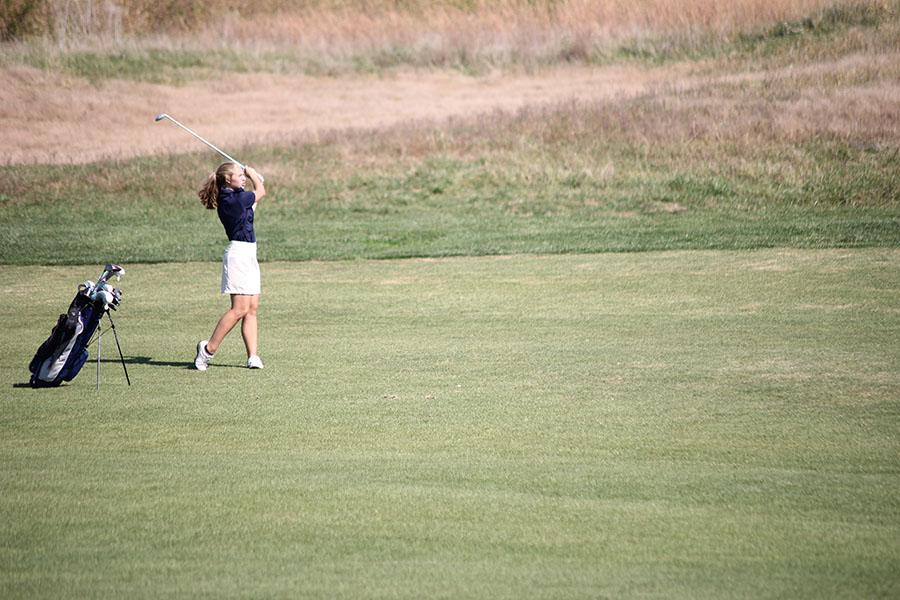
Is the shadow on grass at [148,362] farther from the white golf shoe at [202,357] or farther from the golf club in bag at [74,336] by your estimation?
the golf club in bag at [74,336]

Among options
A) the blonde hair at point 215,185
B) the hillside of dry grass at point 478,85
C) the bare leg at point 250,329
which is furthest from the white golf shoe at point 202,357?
the hillside of dry grass at point 478,85

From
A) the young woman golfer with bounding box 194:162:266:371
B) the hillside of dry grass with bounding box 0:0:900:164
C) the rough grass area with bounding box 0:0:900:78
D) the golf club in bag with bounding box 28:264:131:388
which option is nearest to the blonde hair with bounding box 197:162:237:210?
the young woman golfer with bounding box 194:162:266:371

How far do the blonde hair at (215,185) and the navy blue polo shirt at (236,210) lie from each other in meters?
0.06

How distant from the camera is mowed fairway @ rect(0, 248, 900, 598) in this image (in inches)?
230

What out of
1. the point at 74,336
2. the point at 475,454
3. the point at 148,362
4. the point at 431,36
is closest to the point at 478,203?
the point at 148,362

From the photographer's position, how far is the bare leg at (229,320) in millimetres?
10828

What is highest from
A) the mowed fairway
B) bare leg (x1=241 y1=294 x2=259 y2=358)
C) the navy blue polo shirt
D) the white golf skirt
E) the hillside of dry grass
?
the hillside of dry grass

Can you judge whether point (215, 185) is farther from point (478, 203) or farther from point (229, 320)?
point (478, 203)

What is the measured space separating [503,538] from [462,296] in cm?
909

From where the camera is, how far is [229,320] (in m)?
10.9

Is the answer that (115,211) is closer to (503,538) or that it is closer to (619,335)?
(619,335)

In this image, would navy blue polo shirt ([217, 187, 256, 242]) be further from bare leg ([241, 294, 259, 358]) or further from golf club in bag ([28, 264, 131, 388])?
golf club in bag ([28, 264, 131, 388])

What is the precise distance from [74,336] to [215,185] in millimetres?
1857

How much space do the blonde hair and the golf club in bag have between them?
1.29 metres
